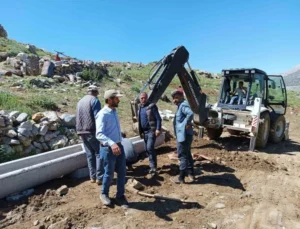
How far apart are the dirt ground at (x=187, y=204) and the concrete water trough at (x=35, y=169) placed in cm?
20

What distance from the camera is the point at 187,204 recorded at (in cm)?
467

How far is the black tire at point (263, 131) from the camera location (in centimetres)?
859

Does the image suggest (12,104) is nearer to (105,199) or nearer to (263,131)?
(105,199)

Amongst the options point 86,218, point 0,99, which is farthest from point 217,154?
point 0,99

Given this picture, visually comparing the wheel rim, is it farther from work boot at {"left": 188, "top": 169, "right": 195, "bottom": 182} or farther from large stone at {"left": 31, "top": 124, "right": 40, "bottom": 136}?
large stone at {"left": 31, "top": 124, "right": 40, "bottom": 136}

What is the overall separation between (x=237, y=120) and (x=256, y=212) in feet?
14.7

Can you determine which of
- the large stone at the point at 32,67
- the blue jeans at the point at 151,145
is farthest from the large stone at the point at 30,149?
the large stone at the point at 32,67

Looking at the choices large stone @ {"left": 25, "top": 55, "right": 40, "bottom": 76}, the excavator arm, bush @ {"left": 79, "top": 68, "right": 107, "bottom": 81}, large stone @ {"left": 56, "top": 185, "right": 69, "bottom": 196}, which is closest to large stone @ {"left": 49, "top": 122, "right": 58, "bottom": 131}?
the excavator arm

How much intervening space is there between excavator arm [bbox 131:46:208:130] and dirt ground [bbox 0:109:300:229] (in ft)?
5.52

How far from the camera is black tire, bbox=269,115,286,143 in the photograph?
9.23 m

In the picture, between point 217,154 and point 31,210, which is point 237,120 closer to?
point 217,154

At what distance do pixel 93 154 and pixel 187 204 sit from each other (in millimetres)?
1893

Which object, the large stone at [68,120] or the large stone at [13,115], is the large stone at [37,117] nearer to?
the large stone at [13,115]

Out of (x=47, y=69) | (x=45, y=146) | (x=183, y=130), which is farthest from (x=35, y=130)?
(x=47, y=69)
